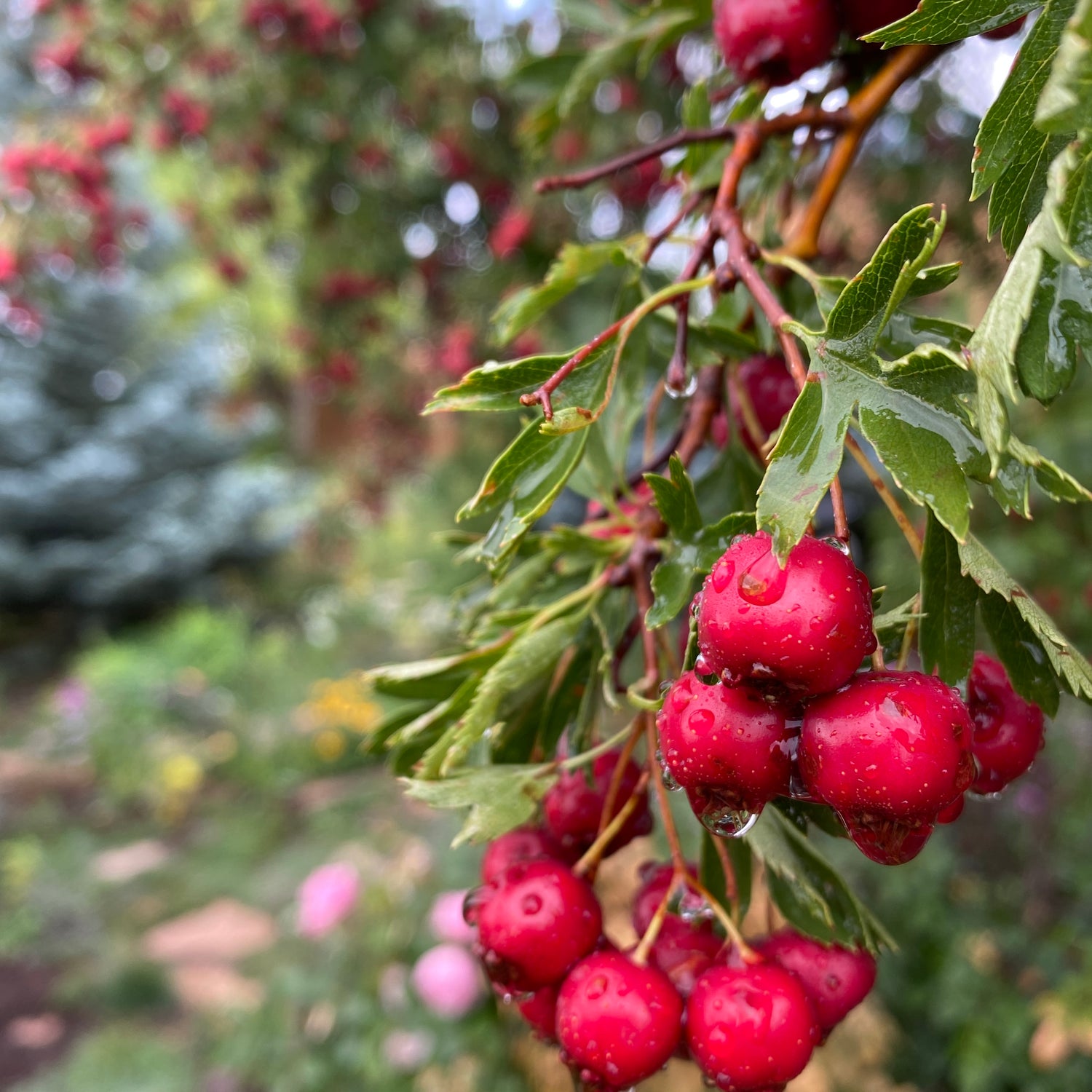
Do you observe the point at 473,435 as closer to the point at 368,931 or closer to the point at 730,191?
the point at 368,931

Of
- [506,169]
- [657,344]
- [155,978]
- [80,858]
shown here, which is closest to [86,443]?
[80,858]

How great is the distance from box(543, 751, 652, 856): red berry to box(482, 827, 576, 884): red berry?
1 cm

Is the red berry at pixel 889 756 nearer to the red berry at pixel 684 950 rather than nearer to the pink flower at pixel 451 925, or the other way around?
the red berry at pixel 684 950

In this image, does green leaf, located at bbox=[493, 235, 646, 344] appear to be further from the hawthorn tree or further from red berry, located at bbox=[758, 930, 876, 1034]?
red berry, located at bbox=[758, 930, 876, 1034]

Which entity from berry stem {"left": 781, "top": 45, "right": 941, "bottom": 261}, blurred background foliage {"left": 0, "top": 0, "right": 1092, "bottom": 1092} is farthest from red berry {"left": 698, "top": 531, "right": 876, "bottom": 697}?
blurred background foliage {"left": 0, "top": 0, "right": 1092, "bottom": 1092}

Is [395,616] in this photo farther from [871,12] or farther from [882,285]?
[882,285]

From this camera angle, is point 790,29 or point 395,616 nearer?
point 790,29

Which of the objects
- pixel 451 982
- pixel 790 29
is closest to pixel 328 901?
pixel 451 982

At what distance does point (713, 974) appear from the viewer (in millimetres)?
529

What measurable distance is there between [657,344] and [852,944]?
1.39ft

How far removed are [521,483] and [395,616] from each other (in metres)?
5.21

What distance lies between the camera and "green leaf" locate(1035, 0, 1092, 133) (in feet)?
0.93

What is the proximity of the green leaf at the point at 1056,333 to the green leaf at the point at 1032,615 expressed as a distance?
0.27 feet

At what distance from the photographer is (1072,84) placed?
0.29m
